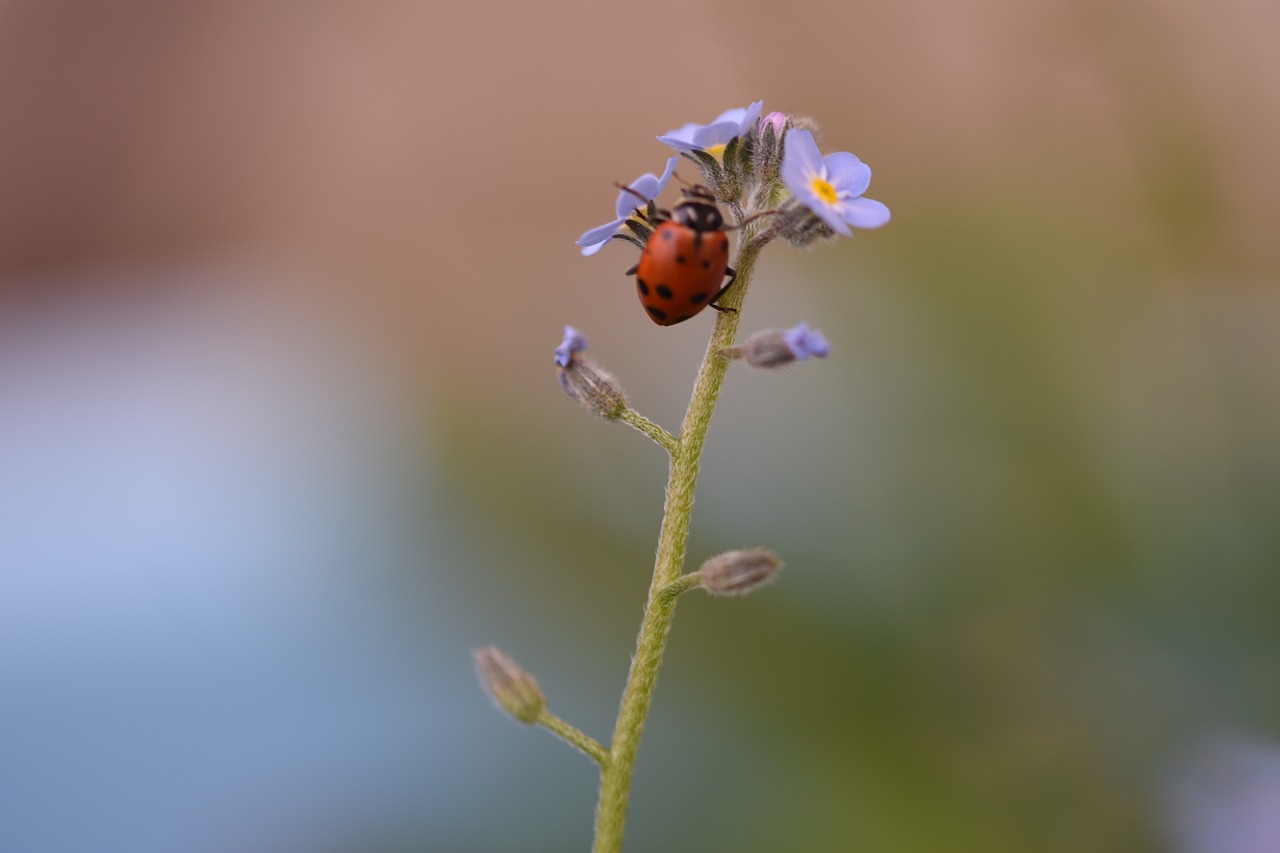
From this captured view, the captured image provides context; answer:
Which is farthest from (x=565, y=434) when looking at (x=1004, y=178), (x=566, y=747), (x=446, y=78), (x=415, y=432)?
(x=446, y=78)

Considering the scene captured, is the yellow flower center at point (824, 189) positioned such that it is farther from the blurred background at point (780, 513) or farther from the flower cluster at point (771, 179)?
the blurred background at point (780, 513)

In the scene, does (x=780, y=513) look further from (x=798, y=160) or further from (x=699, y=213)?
(x=798, y=160)

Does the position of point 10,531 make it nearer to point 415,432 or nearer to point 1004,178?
point 415,432

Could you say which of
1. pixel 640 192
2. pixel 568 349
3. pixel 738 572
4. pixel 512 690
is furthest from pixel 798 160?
pixel 512 690

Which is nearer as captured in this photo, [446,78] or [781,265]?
[781,265]

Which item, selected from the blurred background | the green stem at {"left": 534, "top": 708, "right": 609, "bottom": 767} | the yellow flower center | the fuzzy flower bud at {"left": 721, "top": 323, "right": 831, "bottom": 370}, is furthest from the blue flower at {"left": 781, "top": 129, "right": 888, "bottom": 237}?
the blurred background

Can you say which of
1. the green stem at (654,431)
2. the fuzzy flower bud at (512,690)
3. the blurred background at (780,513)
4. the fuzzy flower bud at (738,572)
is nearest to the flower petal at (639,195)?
the green stem at (654,431)
